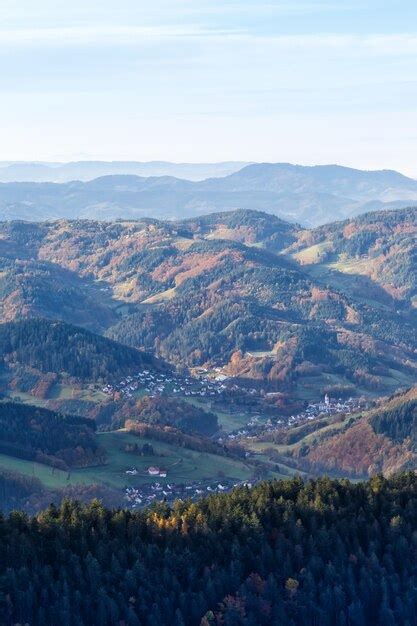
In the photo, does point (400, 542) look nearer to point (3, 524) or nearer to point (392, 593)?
point (392, 593)

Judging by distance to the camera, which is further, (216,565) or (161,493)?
(161,493)

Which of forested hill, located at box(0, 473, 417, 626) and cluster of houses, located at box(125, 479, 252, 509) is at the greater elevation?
forested hill, located at box(0, 473, 417, 626)

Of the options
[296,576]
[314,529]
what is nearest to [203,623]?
[296,576]

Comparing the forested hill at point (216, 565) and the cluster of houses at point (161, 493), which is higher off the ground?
the forested hill at point (216, 565)

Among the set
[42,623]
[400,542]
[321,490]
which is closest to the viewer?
[42,623]

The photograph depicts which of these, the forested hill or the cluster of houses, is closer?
the forested hill

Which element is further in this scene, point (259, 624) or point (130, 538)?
point (130, 538)

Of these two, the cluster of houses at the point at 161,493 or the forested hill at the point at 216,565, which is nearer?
the forested hill at the point at 216,565

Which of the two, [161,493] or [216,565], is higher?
[216,565]
